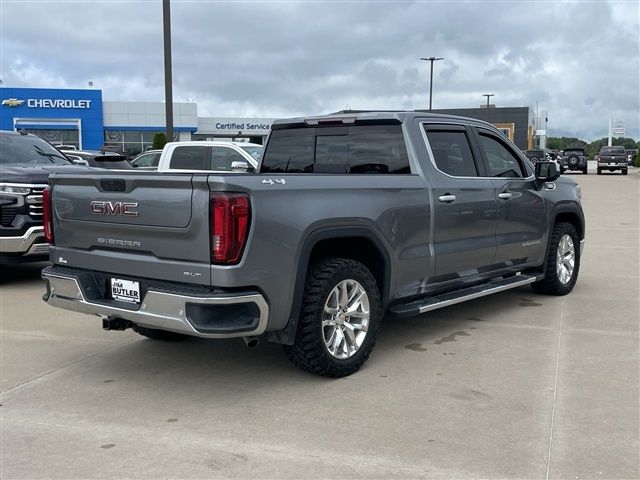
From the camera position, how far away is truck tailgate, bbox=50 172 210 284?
398cm

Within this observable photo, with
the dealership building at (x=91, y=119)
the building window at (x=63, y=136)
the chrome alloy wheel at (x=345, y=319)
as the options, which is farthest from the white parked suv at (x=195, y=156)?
the building window at (x=63, y=136)

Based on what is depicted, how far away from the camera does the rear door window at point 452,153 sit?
5684mm

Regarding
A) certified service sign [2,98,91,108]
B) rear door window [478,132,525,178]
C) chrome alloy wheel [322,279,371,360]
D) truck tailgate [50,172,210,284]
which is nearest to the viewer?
truck tailgate [50,172,210,284]

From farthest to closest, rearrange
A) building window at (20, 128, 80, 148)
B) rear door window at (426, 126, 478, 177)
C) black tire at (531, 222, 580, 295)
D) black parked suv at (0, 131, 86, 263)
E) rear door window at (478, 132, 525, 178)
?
building window at (20, 128, 80, 148) < black parked suv at (0, 131, 86, 263) < black tire at (531, 222, 580, 295) < rear door window at (478, 132, 525, 178) < rear door window at (426, 126, 478, 177)

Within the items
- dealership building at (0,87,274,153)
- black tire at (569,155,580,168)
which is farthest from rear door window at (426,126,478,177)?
dealership building at (0,87,274,153)

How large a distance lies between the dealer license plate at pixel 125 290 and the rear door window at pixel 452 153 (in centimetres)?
270

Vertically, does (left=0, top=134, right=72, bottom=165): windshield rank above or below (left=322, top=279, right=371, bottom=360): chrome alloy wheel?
above

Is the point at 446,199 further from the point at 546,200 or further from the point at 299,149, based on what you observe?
the point at 546,200

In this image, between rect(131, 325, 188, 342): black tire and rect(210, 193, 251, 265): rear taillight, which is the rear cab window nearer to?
rect(131, 325, 188, 342): black tire

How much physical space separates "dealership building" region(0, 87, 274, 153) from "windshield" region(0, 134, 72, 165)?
1754 inches

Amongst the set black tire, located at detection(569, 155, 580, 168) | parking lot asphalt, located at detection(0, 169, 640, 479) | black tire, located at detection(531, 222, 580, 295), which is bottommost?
parking lot asphalt, located at detection(0, 169, 640, 479)

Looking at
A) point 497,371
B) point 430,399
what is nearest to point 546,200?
point 497,371

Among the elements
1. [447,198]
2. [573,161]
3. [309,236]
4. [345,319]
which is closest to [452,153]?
[447,198]

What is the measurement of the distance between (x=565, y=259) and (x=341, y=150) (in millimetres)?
3297
